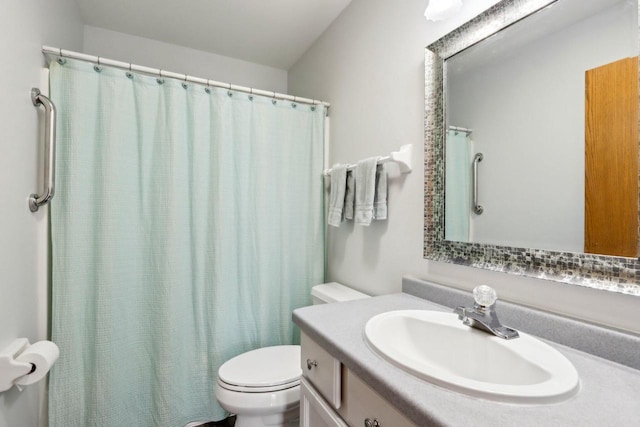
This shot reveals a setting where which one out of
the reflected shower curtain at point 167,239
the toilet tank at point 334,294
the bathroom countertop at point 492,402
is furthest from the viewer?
the toilet tank at point 334,294

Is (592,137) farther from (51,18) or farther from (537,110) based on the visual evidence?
(51,18)

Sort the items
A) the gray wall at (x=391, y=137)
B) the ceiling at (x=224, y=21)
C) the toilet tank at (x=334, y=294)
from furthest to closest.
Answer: the ceiling at (x=224, y=21)
the toilet tank at (x=334, y=294)
the gray wall at (x=391, y=137)

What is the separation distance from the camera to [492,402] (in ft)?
1.74

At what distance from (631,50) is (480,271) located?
2.22ft

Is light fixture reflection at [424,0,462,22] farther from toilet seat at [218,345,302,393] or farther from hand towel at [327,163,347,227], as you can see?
toilet seat at [218,345,302,393]

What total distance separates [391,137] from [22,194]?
1.54m

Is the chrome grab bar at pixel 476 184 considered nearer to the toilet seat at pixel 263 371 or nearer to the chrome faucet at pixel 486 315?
the chrome faucet at pixel 486 315

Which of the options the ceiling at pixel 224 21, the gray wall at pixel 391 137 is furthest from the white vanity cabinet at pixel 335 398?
the ceiling at pixel 224 21

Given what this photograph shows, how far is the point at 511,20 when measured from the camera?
91cm

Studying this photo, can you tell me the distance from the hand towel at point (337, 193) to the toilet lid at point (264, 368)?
0.71m

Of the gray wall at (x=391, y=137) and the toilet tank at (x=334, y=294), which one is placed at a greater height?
the gray wall at (x=391, y=137)

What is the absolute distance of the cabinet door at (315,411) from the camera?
0.81 meters

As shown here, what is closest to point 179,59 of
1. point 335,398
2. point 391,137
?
point 391,137

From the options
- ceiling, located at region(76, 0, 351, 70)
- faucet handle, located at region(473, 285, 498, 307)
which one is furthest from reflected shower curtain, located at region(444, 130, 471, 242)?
ceiling, located at region(76, 0, 351, 70)
